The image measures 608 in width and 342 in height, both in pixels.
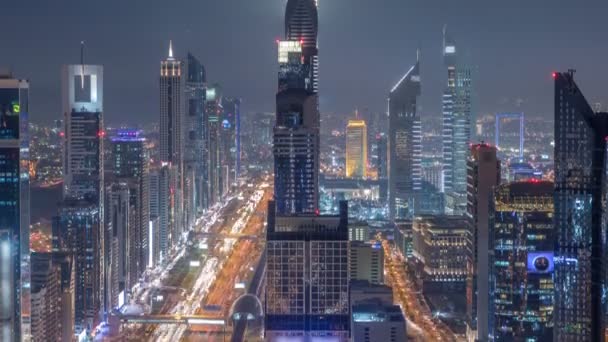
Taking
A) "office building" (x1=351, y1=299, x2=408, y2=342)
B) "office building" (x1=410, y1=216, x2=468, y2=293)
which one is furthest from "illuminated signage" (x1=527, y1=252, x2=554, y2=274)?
"office building" (x1=410, y1=216, x2=468, y2=293)

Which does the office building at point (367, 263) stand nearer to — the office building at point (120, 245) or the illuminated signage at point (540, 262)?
the office building at point (120, 245)

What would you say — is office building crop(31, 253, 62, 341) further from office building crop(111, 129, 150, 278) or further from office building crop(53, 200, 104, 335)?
office building crop(111, 129, 150, 278)


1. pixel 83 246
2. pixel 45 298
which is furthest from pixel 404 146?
pixel 45 298

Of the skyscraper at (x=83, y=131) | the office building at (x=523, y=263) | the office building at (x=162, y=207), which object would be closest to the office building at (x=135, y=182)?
the office building at (x=162, y=207)

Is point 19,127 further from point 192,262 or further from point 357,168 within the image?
point 357,168

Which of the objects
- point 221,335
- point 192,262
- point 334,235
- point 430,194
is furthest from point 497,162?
point 430,194

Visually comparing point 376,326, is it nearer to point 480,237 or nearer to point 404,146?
point 480,237
